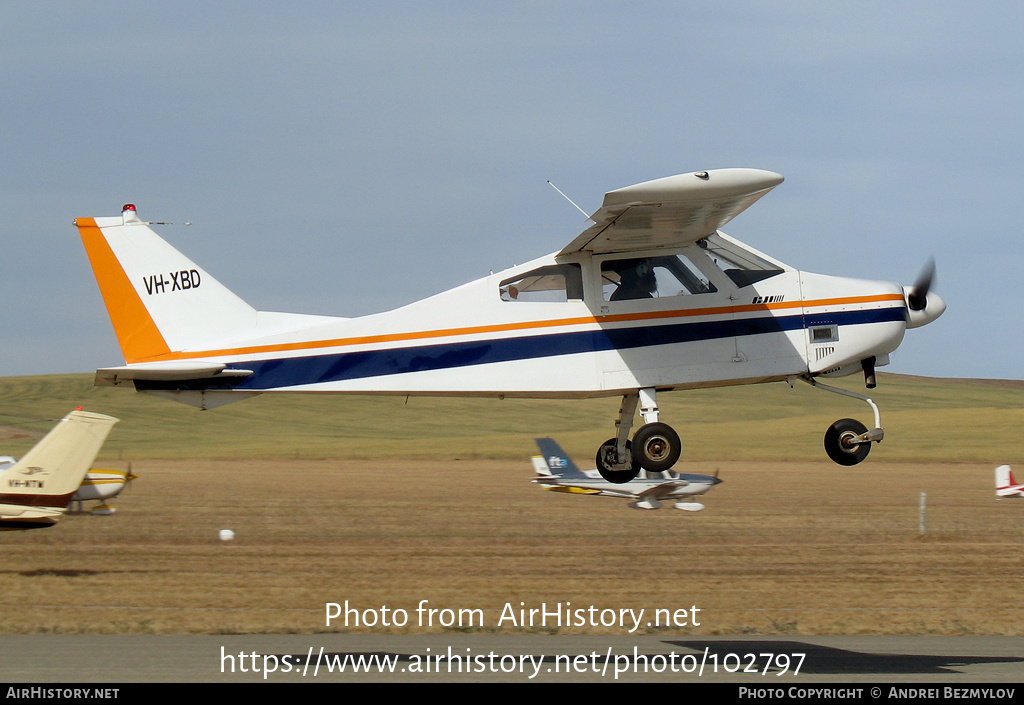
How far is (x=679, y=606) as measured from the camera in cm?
3225

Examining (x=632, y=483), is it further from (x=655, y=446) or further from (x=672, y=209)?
(x=672, y=209)

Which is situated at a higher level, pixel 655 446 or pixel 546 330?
pixel 546 330

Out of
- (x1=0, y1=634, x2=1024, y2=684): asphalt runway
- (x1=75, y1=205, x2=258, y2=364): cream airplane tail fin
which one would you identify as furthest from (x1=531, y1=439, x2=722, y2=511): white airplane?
(x1=75, y1=205, x2=258, y2=364): cream airplane tail fin

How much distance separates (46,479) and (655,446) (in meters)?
27.9

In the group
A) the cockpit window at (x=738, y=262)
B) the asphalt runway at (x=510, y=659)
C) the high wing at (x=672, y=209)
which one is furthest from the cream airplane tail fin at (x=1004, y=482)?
the high wing at (x=672, y=209)

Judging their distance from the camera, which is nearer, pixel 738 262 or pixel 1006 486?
pixel 738 262

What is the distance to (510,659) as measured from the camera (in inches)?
973

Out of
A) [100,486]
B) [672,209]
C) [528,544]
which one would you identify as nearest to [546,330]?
[672,209]

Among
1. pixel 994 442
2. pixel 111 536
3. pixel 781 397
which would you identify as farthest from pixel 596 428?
pixel 111 536

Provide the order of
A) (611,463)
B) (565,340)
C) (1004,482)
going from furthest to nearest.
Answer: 1. (1004,482)
2. (611,463)
3. (565,340)

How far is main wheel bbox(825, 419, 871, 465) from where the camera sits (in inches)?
476

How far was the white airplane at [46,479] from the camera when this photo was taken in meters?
33.8

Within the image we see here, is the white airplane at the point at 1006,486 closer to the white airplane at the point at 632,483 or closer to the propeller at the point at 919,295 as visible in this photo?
the white airplane at the point at 632,483
